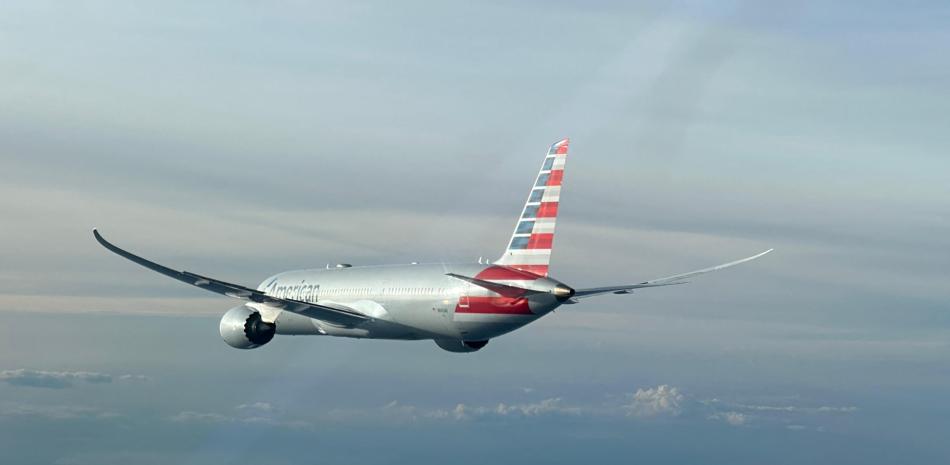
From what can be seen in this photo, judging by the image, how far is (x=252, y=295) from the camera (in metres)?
72.8

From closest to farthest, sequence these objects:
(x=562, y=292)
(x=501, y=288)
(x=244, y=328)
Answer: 1. (x=562, y=292)
2. (x=501, y=288)
3. (x=244, y=328)

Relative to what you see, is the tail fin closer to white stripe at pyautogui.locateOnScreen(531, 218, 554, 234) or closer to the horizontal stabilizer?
white stripe at pyautogui.locateOnScreen(531, 218, 554, 234)

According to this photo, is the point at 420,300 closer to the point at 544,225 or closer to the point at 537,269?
the point at 537,269

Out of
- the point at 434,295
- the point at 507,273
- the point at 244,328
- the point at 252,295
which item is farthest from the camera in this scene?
the point at 244,328

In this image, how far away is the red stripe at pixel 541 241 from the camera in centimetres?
6525

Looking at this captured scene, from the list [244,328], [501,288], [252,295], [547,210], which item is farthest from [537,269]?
[244,328]

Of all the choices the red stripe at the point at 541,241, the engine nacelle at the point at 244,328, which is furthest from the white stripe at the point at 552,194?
the engine nacelle at the point at 244,328

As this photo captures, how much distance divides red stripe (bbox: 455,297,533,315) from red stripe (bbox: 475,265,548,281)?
1248mm

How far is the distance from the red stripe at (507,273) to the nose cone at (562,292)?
174 cm

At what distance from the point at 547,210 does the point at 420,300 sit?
36.0 feet

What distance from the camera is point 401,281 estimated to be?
7356 centimetres

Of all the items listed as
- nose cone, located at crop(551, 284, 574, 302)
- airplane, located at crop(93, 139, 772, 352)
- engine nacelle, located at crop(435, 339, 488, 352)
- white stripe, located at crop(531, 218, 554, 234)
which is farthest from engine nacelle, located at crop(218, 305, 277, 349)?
nose cone, located at crop(551, 284, 574, 302)

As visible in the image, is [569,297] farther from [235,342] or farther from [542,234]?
[235,342]

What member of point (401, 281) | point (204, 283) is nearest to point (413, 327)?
point (401, 281)
